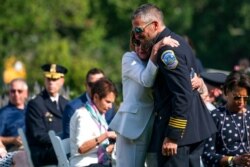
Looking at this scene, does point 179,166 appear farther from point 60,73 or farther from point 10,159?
point 60,73

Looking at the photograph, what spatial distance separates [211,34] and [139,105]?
32.9 meters

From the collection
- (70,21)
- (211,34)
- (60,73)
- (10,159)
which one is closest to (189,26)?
(211,34)

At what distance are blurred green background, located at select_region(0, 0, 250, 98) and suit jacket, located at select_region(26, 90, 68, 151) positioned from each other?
39.1 feet

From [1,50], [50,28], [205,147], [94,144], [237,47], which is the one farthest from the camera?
[237,47]

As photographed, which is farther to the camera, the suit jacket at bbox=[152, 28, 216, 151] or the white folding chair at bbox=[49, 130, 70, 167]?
the white folding chair at bbox=[49, 130, 70, 167]

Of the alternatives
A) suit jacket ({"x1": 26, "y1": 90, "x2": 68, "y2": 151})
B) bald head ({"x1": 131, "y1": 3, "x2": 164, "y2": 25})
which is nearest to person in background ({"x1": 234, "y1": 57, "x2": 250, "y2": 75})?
suit jacket ({"x1": 26, "y1": 90, "x2": 68, "y2": 151})

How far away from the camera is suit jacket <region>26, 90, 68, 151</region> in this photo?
41.1 ft

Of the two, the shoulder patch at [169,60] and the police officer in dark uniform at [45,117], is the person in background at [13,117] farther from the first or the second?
the shoulder patch at [169,60]

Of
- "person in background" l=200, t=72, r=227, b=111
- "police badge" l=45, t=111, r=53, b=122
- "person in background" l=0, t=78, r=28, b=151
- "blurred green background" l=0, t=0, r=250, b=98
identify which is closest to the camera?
"person in background" l=200, t=72, r=227, b=111

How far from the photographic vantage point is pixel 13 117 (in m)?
13.8

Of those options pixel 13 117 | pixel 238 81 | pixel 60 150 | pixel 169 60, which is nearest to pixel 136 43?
pixel 169 60

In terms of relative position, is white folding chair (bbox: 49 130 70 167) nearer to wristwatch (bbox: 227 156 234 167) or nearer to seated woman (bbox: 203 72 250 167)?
seated woman (bbox: 203 72 250 167)

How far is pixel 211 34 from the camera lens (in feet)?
137

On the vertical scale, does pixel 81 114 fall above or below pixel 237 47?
above
